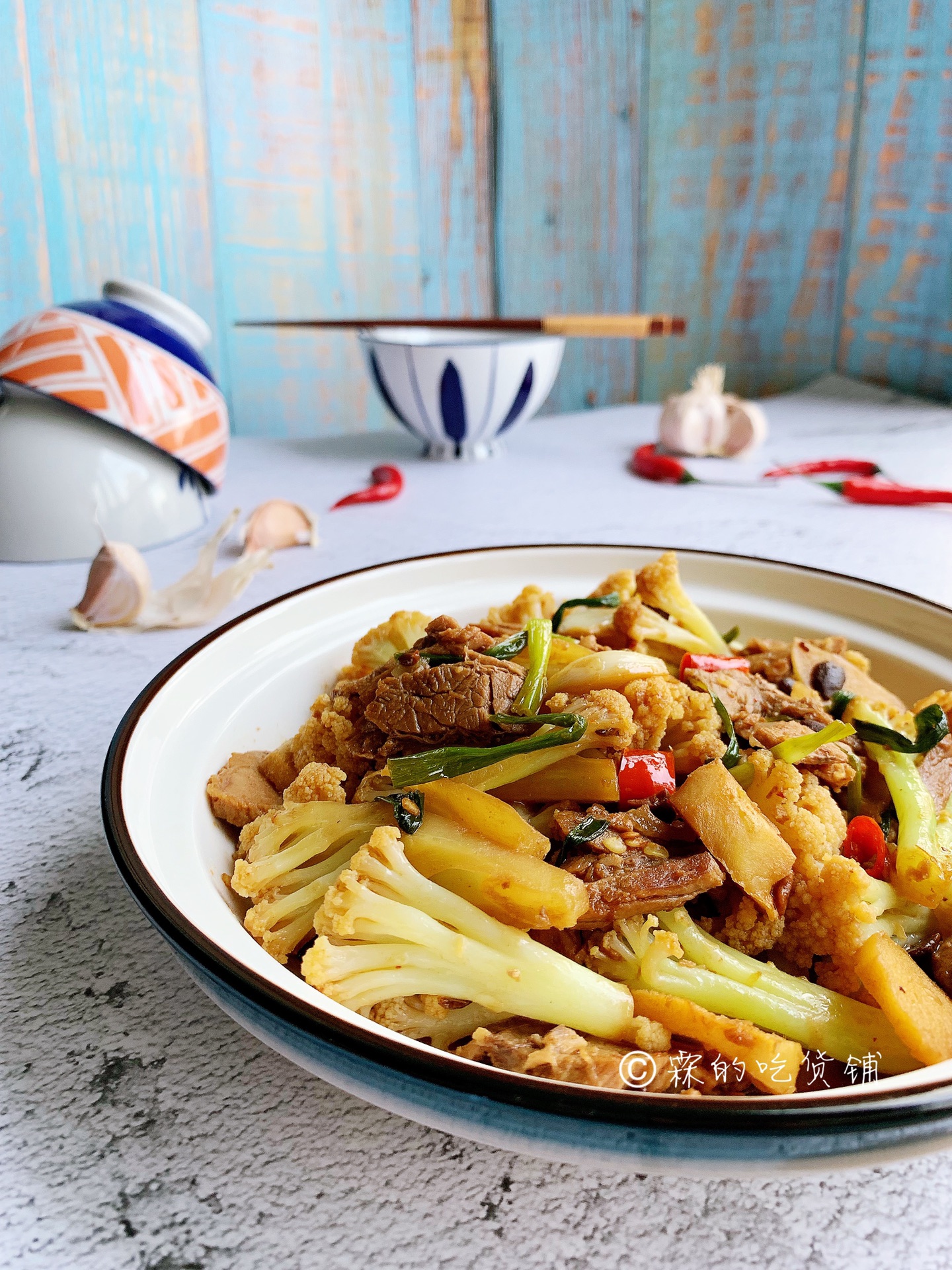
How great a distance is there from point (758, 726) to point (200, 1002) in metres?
0.59

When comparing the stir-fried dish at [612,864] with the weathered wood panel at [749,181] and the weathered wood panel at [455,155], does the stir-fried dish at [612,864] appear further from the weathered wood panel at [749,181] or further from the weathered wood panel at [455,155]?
the weathered wood panel at [749,181]

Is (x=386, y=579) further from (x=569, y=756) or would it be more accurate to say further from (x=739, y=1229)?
(x=739, y=1229)

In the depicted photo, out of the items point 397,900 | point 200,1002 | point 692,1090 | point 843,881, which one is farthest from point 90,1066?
point 843,881

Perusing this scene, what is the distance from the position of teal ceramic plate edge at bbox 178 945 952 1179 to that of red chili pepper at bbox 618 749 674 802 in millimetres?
393

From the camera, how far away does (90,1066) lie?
2.52 ft

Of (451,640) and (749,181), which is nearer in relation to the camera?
(451,640)

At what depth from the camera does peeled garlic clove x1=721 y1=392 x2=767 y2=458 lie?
8.80 ft

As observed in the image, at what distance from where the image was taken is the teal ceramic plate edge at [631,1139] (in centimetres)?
51

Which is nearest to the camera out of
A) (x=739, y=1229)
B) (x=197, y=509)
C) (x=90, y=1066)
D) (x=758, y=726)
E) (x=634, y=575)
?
(x=739, y=1229)

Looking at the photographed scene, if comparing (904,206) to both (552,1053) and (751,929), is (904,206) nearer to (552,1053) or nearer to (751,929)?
(751,929)

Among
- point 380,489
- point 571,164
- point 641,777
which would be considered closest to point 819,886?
point 641,777

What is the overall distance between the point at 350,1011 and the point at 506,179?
345 centimetres

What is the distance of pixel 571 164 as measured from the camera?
3.56 metres

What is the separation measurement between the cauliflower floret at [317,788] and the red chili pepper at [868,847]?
0.48 m
